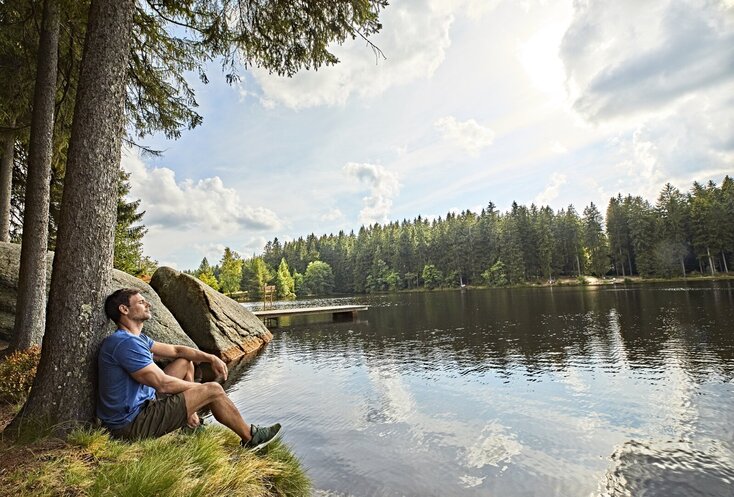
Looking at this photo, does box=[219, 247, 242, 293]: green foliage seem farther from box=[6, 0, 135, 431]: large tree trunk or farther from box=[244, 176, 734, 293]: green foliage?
box=[6, 0, 135, 431]: large tree trunk

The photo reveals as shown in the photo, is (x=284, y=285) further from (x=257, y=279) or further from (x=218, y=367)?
(x=218, y=367)

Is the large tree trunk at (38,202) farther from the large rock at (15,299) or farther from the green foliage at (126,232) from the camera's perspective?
the green foliage at (126,232)

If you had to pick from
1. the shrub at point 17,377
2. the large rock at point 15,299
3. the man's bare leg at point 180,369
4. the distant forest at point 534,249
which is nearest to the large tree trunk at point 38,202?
the shrub at point 17,377

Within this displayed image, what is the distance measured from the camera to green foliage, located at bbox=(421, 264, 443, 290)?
8912 cm

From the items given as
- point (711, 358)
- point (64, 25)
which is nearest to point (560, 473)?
point (711, 358)

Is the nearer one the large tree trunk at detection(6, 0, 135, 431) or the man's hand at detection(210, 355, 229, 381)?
the large tree trunk at detection(6, 0, 135, 431)

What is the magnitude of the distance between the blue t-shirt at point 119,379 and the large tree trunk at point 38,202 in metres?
5.20

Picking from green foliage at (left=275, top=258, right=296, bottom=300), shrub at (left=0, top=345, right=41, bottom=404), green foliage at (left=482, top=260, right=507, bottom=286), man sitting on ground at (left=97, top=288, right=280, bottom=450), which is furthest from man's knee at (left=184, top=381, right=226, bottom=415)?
green foliage at (left=275, top=258, right=296, bottom=300)

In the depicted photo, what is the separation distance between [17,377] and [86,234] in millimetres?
3685

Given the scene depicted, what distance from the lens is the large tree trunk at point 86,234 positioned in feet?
13.9

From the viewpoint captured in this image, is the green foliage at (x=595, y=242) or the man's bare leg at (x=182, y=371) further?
the green foliage at (x=595, y=242)

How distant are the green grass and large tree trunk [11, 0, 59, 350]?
5.46 metres

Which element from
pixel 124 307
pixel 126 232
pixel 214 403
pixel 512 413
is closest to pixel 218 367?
pixel 214 403

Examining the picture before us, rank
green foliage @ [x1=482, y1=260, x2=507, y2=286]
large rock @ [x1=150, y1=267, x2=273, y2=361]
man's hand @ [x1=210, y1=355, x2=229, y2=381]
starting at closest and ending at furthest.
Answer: man's hand @ [x1=210, y1=355, x2=229, y2=381] < large rock @ [x1=150, y1=267, x2=273, y2=361] < green foliage @ [x1=482, y1=260, x2=507, y2=286]
